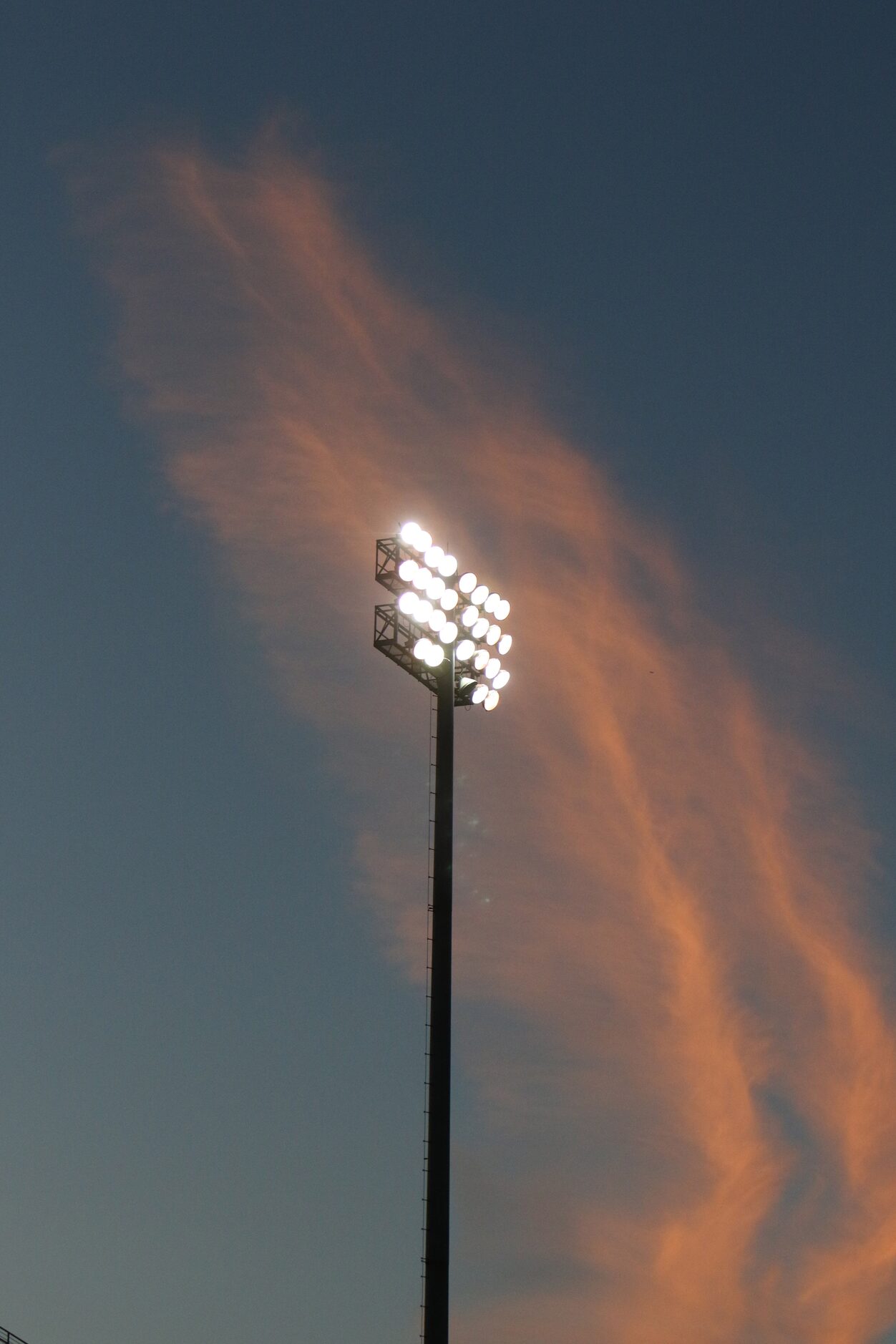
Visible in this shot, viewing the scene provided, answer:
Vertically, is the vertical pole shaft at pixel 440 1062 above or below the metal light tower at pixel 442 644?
below

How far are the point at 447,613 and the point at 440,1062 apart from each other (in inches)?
330

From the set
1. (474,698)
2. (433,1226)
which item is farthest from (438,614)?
(433,1226)

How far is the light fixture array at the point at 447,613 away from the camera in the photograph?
106ft

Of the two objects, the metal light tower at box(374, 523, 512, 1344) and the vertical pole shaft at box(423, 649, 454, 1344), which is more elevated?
the metal light tower at box(374, 523, 512, 1344)

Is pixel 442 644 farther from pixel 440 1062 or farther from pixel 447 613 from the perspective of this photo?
pixel 440 1062

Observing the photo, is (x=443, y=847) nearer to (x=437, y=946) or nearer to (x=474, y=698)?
(x=437, y=946)

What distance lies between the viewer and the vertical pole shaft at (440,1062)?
2691 cm

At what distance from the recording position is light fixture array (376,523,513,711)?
32219mm

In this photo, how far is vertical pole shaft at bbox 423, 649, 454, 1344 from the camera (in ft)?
88.3

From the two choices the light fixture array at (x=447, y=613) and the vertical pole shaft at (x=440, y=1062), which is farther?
the light fixture array at (x=447, y=613)

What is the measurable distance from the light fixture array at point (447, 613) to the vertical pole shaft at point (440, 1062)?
5.10 ft

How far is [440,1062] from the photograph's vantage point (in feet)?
92.0

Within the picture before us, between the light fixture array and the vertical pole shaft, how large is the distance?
5.10 feet

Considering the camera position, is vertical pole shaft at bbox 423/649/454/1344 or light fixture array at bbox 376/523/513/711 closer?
vertical pole shaft at bbox 423/649/454/1344
